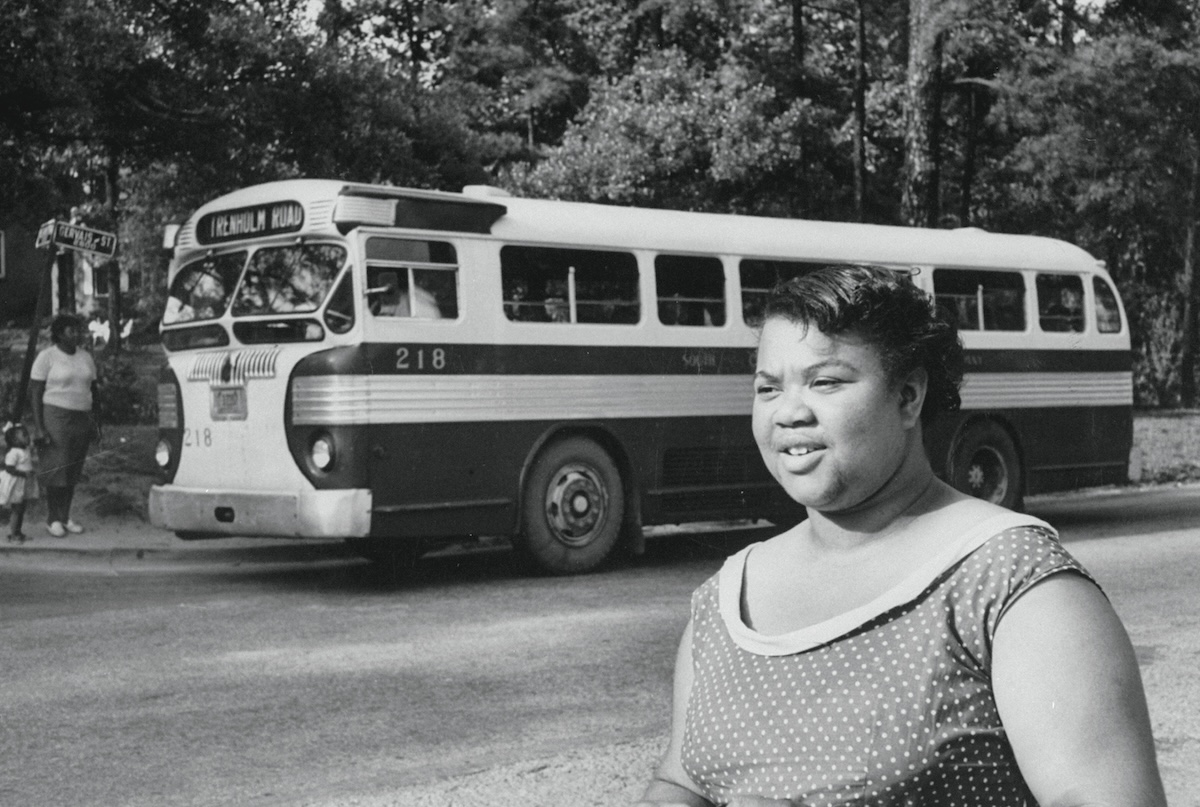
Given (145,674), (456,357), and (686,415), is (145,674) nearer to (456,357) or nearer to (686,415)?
(456,357)

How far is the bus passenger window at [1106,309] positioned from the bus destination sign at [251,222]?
830 centimetres

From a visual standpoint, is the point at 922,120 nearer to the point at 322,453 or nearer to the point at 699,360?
the point at 699,360

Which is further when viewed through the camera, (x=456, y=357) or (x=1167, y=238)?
(x=1167, y=238)

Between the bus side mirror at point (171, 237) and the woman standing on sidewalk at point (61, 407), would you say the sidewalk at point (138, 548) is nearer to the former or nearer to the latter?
the woman standing on sidewalk at point (61, 407)

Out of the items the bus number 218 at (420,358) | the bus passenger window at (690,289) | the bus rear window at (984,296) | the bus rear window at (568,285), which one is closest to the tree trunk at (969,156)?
the bus rear window at (984,296)

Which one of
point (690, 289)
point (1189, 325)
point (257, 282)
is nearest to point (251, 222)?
point (257, 282)

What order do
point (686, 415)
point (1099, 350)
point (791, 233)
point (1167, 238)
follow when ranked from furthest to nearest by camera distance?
point (1167, 238), point (1099, 350), point (791, 233), point (686, 415)

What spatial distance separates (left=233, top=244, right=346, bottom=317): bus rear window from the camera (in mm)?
11422

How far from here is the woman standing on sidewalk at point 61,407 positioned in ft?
45.8

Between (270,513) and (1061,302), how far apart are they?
817cm

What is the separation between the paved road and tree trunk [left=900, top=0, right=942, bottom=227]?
10279mm

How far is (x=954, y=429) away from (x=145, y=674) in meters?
8.70

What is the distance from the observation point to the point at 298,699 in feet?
24.7

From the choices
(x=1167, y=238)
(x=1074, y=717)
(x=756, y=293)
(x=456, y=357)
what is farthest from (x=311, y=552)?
(x=1167, y=238)
